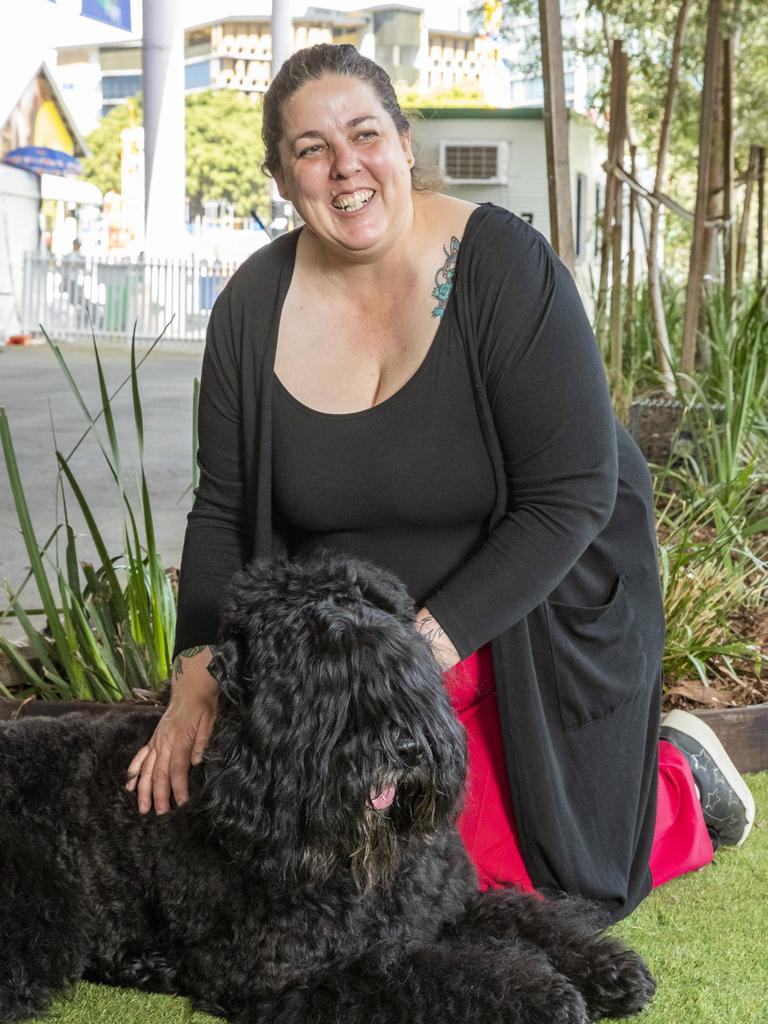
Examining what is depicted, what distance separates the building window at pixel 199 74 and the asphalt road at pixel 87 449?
96127mm

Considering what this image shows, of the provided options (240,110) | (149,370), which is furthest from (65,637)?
(240,110)

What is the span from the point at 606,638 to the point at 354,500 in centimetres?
68

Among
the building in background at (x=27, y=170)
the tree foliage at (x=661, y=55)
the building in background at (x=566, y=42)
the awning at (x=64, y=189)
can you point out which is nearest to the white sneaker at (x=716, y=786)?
the tree foliage at (x=661, y=55)

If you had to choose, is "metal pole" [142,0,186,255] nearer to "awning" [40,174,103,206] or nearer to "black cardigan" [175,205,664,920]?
"awning" [40,174,103,206]

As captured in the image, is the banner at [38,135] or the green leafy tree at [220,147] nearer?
the banner at [38,135]

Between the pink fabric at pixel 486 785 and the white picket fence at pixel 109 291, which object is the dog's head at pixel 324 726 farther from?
the white picket fence at pixel 109 291

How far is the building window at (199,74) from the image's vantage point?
106m

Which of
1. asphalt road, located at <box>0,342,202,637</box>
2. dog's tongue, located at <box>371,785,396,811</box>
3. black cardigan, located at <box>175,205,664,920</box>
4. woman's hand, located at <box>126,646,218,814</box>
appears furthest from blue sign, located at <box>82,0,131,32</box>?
dog's tongue, located at <box>371,785,396,811</box>

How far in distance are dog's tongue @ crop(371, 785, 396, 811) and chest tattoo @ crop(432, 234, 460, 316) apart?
1.11 meters

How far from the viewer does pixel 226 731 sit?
2.13 m

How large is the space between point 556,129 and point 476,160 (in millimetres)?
21108

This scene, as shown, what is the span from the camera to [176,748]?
236 cm

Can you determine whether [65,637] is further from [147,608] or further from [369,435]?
Result: [369,435]

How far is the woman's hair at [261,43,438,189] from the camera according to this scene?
8.63 feet
